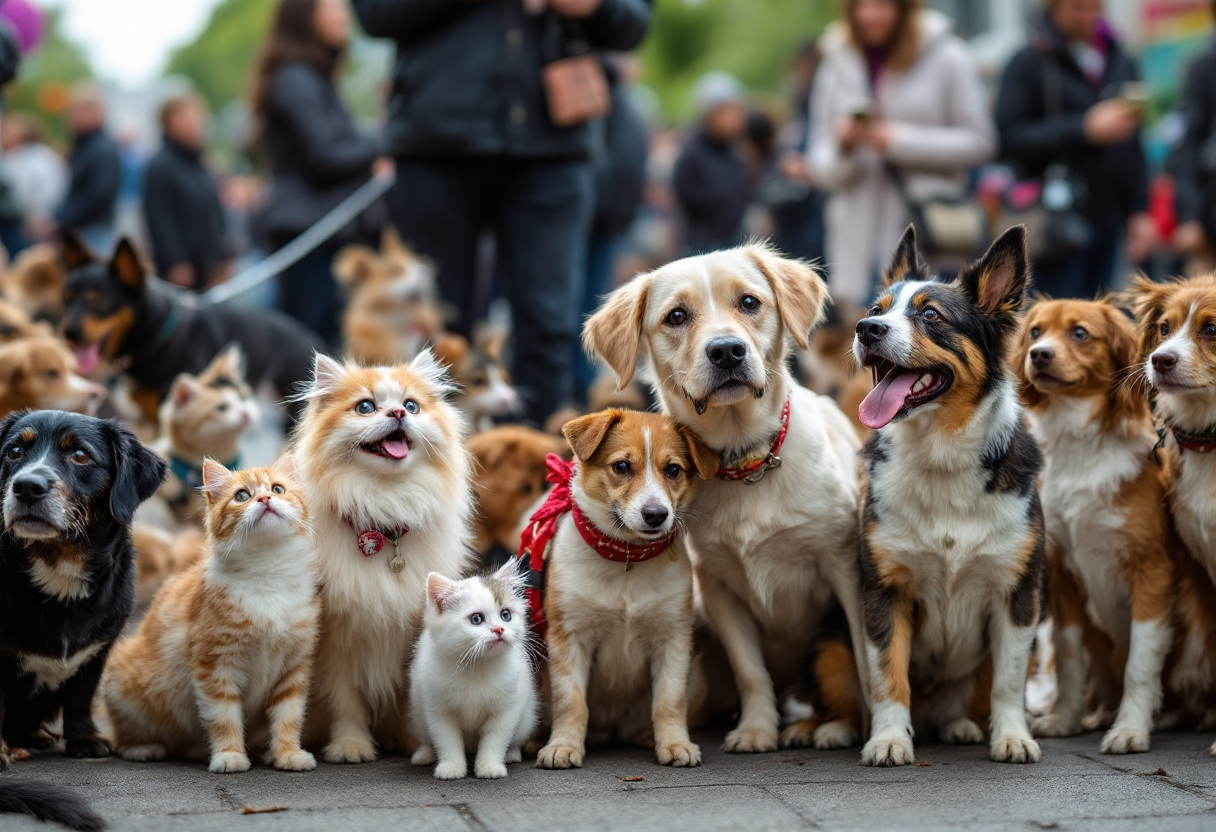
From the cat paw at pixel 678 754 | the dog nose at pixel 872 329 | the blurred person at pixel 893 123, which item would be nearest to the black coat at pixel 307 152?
the blurred person at pixel 893 123

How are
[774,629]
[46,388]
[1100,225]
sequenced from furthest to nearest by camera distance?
1. [1100,225]
2. [46,388]
3. [774,629]

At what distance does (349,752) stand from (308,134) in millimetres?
5113

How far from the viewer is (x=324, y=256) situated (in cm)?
900

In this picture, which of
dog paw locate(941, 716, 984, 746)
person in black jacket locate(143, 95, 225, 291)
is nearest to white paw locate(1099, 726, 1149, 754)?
dog paw locate(941, 716, 984, 746)

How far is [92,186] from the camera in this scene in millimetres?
11977

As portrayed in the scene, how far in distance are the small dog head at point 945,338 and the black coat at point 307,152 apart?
5.10 metres

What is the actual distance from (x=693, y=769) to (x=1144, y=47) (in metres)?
18.9

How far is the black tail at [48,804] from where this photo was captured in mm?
3352

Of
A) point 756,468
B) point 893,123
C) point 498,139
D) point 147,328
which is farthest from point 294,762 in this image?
point 893,123

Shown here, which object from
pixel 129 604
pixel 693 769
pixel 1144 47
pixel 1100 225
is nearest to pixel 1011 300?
pixel 693 769

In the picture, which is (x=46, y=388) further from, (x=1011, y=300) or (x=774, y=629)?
(x=1011, y=300)

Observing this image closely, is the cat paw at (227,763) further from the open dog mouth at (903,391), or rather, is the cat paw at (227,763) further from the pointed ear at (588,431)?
the open dog mouth at (903,391)

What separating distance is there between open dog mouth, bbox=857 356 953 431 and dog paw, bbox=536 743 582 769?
1393 millimetres

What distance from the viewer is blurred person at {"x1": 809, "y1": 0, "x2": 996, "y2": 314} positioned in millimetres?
7426
